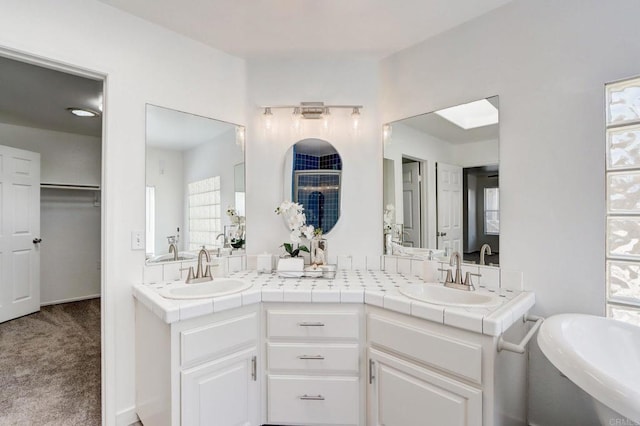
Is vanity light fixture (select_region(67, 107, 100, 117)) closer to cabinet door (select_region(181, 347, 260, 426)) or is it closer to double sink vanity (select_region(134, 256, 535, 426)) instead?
double sink vanity (select_region(134, 256, 535, 426))

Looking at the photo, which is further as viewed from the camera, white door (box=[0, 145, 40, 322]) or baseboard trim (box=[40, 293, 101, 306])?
baseboard trim (box=[40, 293, 101, 306])

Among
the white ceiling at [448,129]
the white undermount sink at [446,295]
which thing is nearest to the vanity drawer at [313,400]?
the white undermount sink at [446,295]

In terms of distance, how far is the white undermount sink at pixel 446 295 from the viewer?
1.52 metres

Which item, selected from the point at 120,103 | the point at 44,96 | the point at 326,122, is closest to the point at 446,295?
the point at 326,122

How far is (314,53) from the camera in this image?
2.21 m

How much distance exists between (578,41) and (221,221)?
2.33 meters

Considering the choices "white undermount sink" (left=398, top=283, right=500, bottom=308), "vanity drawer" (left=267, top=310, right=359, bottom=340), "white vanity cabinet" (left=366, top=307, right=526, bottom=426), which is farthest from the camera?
"vanity drawer" (left=267, top=310, right=359, bottom=340)

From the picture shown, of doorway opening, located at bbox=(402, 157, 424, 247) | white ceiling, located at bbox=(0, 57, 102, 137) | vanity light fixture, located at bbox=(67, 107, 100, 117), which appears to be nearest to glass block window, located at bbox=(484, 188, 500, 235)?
doorway opening, located at bbox=(402, 157, 424, 247)

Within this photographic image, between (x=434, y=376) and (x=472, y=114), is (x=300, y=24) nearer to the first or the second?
(x=472, y=114)

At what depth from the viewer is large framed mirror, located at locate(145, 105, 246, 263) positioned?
193 cm

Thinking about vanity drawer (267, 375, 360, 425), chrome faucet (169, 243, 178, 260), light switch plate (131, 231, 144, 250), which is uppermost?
light switch plate (131, 231, 144, 250)

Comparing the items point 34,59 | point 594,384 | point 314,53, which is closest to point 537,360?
point 594,384

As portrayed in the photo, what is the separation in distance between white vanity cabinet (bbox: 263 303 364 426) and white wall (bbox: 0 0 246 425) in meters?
0.88

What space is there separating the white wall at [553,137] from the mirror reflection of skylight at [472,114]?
0.05 metres
